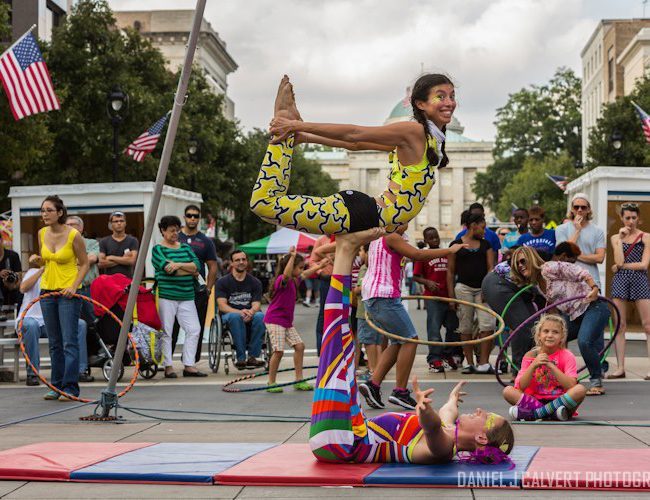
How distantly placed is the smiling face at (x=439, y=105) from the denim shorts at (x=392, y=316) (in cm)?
335

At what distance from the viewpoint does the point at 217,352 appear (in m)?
15.0

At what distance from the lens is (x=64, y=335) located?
11.4 metres

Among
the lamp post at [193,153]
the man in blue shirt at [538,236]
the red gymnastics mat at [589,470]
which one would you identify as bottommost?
the red gymnastics mat at [589,470]

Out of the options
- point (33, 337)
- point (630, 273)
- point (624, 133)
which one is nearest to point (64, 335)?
point (33, 337)

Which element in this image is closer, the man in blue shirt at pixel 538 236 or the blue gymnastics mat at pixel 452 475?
the blue gymnastics mat at pixel 452 475

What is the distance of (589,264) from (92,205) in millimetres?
9991

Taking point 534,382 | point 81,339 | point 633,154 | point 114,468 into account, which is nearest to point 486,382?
point 534,382

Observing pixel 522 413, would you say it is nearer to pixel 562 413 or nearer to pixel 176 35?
pixel 562 413

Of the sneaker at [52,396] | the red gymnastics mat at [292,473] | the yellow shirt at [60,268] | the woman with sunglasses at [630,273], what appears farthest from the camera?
the woman with sunglasses at [630,273]

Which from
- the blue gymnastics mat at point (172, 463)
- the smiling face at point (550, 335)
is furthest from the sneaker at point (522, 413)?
the blue gymnastics mat at point (172, 463)

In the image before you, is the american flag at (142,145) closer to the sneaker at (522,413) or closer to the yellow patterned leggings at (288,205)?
the sneaker at (522,413)

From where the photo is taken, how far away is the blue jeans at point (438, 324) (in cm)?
1422

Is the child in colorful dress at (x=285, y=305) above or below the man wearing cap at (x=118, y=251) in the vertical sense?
below

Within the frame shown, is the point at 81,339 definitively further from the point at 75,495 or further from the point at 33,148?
the point at 33,148
